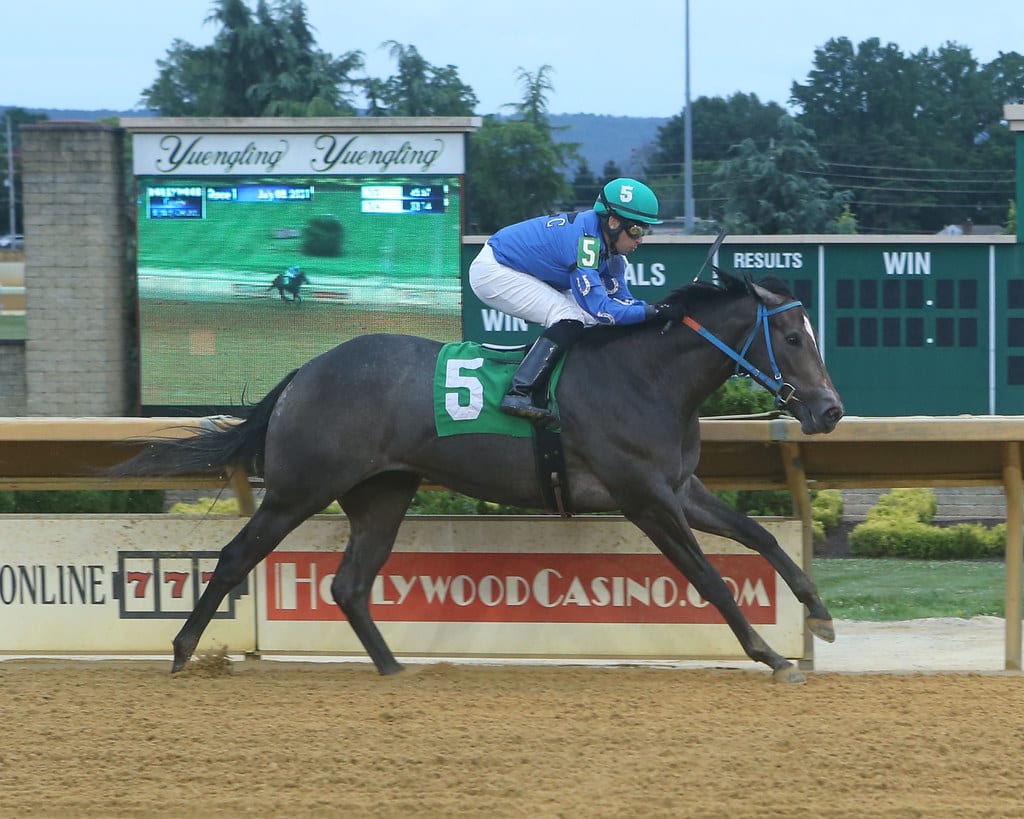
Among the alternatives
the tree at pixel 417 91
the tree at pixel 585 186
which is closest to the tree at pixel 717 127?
the tree at pixel 585 186

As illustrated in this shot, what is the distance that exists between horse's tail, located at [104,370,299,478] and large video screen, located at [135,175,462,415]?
8.47 m

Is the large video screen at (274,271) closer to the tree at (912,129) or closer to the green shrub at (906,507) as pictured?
the green shrub at (906,507)

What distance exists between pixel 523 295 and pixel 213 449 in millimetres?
1502

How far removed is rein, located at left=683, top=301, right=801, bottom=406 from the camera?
570cm

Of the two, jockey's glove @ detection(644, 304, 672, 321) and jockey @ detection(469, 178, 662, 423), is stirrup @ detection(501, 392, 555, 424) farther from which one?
jockey's glove @ detection(644, 304, 672, 321)

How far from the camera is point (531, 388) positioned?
5770mm

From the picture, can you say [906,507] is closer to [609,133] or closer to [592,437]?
[592,437]

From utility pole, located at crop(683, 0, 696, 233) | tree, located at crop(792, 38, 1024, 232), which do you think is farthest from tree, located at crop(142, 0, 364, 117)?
tree, located at crop(792, 38, 1024, 232)

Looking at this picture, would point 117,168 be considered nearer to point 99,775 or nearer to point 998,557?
point 998,557

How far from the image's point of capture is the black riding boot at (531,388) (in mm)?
5758

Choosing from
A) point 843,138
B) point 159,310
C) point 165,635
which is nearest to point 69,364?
point 159,310

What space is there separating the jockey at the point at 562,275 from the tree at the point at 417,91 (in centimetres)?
2920

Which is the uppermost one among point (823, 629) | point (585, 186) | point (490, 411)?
point (585, 186)

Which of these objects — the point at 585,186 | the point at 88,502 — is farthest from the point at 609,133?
the point at 88,502
